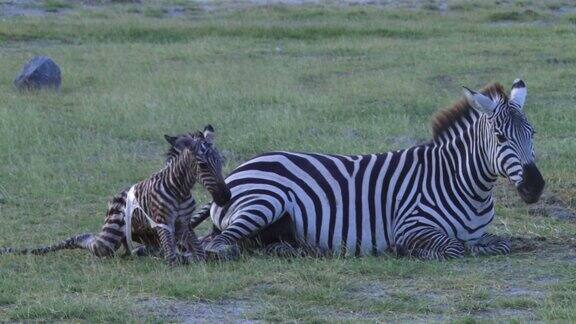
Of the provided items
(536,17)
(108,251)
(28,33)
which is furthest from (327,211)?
(536,17)

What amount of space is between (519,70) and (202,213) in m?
11.1

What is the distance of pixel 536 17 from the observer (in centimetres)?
2848

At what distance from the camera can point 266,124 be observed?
1347cm

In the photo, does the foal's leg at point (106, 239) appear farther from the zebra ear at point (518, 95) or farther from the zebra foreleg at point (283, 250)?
the zebra ear at point (518, 95)

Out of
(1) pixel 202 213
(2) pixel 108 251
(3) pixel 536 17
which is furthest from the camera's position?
(3) pixel 536 17

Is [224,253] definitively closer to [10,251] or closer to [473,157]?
[10,251]

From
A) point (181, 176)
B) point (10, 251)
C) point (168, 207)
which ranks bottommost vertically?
point (10, 251)

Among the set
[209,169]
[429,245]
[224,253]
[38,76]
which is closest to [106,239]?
[224,253]

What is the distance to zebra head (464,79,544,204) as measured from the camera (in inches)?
299

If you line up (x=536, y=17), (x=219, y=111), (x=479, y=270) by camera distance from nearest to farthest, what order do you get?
(x=479, y=270), (x=219, y=111), (x=536, y=17)

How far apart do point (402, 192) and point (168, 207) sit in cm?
165

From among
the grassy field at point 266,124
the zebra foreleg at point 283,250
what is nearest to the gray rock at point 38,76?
the grassy field at point 266,124

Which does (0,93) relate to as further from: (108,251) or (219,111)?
(108,251)

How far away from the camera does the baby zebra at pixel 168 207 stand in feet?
24.2
